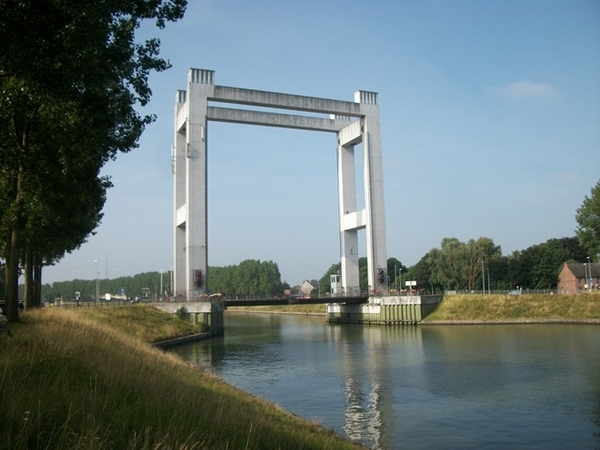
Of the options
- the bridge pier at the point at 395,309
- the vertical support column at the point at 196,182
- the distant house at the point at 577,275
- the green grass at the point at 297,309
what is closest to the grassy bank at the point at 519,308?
the bridge pier at the point at 395,309

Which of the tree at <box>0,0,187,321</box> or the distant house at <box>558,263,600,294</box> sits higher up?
the tree at <box>0,0,187,321</box>

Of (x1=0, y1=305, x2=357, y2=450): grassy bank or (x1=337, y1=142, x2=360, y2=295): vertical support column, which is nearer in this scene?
(x1=0, y1=305, x2=357, y2=450): grassy bank

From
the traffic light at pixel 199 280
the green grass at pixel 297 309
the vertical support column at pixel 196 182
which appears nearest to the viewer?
the traffic light at pixel 199 280

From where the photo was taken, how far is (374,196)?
63.8m

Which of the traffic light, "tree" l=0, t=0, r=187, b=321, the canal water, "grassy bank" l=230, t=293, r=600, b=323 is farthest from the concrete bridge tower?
"tree" l=0, t=0, r=187, b=321

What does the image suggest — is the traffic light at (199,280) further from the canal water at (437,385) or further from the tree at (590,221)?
the tree at (590,221)

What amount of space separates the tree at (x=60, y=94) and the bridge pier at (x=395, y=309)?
137 feet

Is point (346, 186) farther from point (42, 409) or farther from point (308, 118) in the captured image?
point (42, 409)

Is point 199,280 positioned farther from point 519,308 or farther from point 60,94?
point 60,94

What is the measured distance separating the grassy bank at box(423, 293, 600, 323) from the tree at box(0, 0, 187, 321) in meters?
43.2

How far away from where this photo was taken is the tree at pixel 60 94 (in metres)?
9.50

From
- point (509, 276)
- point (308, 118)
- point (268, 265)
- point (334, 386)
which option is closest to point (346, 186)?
point (308, 118)

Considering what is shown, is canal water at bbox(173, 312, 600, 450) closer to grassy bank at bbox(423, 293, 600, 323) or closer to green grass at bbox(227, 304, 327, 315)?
grassy bank at bbox(423, 293, 600, 323)

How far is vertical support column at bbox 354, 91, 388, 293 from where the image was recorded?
209ft
